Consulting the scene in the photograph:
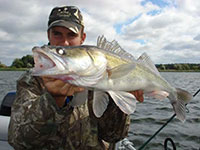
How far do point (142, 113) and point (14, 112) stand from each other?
894 centimetres

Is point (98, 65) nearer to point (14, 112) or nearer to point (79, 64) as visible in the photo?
point (79, 64)

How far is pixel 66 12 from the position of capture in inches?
142

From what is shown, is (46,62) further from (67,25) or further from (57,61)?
(67,25)

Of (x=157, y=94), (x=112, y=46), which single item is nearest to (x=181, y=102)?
(x=157, y=94)

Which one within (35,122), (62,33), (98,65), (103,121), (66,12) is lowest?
(103,121)

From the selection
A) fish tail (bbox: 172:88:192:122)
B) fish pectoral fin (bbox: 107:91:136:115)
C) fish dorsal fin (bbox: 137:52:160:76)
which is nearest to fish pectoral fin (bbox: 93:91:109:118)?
fish pectoral fin (bbox: 107:91:136:115)

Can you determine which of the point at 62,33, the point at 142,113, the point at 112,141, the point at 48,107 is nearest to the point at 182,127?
the point at 142,113

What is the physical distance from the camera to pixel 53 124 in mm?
2203

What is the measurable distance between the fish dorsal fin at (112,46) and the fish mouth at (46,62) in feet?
2.42

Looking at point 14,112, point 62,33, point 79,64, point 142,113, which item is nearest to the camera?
point 79,64

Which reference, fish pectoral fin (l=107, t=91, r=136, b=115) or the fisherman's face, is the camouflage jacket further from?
the fisherman's face

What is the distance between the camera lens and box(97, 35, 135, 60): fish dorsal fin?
256cm

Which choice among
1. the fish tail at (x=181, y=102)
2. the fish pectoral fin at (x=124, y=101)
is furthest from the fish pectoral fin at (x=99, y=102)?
the fish tail at (x=181, y=102)

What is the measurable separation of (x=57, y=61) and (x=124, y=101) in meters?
0.90
